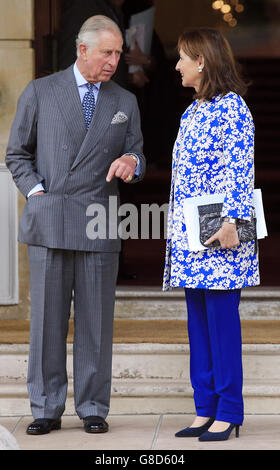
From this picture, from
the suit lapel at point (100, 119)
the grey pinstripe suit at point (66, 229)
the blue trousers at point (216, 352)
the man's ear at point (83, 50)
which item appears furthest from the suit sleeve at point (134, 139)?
the blue trousers at point (216, 352)

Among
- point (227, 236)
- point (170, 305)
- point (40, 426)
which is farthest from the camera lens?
point (170, 305)

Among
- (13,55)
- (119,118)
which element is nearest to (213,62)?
(119,118)

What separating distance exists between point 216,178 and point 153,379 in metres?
1.25

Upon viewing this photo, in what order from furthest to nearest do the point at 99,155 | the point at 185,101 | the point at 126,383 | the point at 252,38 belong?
1. the point at 252,38
2. the point at 185,101
3. the point at 126,383
4. the point at 99,155

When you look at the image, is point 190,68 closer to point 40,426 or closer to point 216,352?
point 216,352

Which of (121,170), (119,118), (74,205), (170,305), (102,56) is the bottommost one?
(170,305)

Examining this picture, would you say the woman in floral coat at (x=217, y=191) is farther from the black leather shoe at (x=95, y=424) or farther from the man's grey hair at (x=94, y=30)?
the black leather shoe at (x=95, y=424)

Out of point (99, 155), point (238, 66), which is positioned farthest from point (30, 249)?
point (238, 66)

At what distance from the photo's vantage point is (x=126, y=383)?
16.4ft

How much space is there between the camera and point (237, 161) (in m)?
4.11

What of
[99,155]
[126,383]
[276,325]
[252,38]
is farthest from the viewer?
[252,38]

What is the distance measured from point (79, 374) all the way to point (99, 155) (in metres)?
0.95
